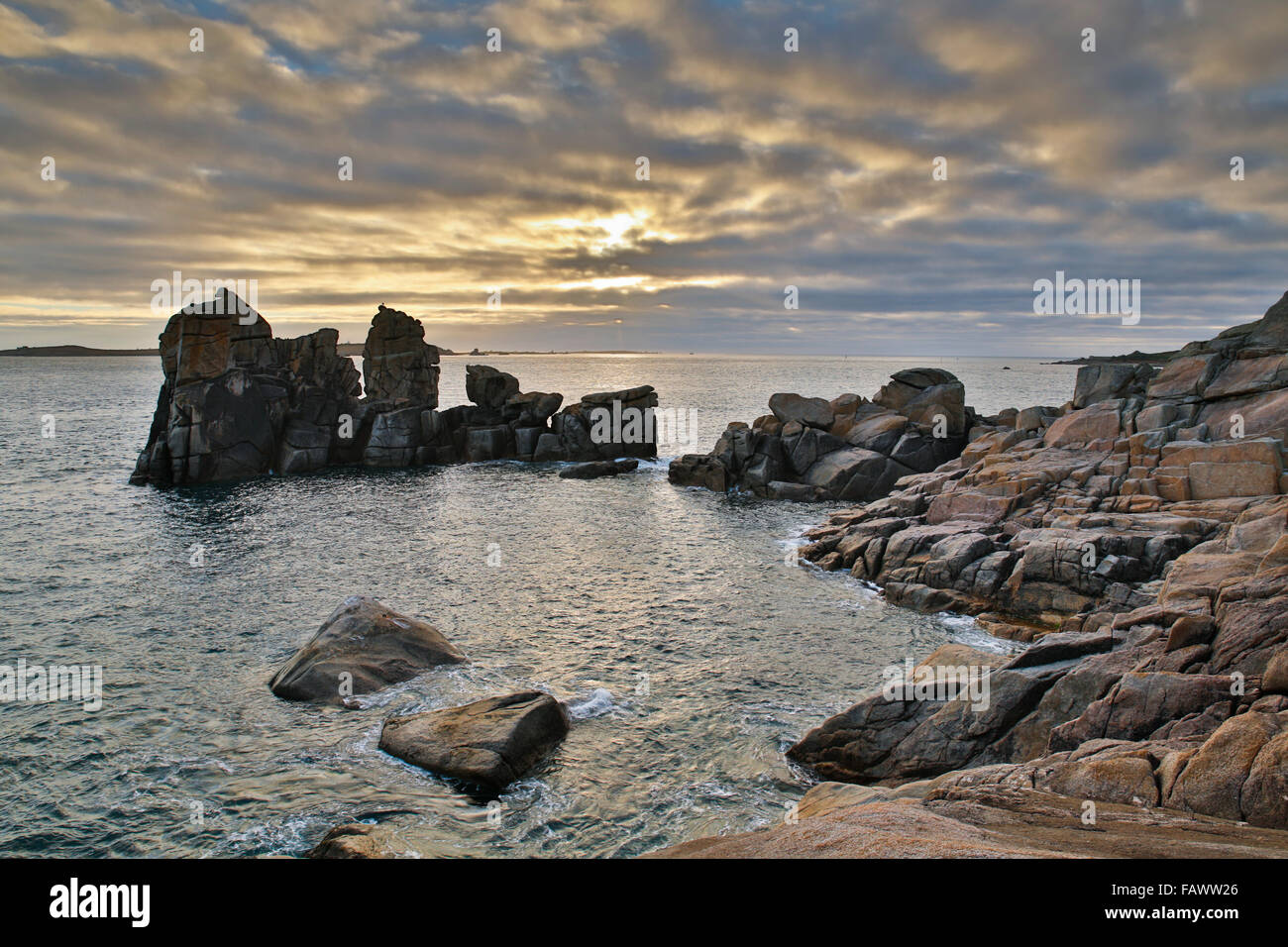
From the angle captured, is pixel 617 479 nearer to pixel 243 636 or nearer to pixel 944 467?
pixel 944 467

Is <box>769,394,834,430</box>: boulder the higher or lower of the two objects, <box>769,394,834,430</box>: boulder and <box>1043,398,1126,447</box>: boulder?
the higher

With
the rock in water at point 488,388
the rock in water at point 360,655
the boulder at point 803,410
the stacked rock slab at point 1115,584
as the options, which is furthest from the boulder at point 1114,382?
the rock in water at point 488,388

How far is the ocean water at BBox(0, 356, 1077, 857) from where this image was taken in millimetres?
16328

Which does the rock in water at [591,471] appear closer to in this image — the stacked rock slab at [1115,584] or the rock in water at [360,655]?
the stacked rock slab at [1115,584]

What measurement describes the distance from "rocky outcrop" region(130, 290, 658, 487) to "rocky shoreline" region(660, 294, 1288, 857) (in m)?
41.8

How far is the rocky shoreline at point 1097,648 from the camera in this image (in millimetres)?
9727

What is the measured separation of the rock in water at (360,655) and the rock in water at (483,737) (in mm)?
3194

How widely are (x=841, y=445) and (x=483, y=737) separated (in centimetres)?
4832

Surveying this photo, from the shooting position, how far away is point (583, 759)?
61.9ft

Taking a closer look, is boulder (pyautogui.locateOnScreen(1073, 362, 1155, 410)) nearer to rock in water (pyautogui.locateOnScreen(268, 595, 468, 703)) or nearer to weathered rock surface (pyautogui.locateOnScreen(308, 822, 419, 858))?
rock in water (pyautogui.locateOnScreen(268, 595, 468, 703))

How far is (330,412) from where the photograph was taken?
73.6m

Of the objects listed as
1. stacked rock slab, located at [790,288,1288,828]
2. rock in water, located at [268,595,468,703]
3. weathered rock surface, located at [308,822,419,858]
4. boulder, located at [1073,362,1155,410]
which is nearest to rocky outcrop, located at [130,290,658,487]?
stacked rock slab, located at [790,288,1288,828]

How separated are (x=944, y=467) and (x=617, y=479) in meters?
30.3
